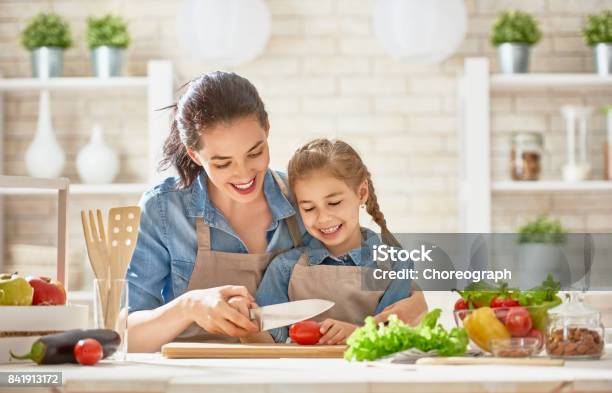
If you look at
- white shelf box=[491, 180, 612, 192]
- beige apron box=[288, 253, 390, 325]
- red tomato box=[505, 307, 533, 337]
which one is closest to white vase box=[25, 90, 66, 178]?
white shelf box=[491, 180, 612, 192]

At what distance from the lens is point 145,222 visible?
2.51 meters

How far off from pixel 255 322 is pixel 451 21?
8.57ft

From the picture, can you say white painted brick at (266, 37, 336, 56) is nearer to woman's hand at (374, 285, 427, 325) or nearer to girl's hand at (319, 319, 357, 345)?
woman's hand at (374, 285, 427, 325)

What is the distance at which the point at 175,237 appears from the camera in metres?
2.52

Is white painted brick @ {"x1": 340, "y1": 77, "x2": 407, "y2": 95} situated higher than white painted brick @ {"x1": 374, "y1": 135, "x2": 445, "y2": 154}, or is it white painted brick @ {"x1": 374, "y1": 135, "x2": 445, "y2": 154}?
white painted brick @ {"x1": 340, "y1": 77, "x2": 407, "y2": 95}

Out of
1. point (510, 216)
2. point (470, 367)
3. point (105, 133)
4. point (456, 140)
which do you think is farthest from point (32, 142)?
point (470, 367)

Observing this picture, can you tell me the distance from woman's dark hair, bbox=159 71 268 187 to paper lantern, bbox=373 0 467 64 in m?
2.00

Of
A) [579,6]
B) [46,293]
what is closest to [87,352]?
[46,293]

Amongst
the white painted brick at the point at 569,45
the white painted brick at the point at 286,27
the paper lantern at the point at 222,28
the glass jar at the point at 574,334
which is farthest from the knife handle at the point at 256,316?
the white painted brick at the point at 569,45

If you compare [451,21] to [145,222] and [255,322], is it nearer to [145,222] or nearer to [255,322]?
[145,222]

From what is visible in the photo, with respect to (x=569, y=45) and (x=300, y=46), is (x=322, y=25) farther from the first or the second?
(x=569, y=45)

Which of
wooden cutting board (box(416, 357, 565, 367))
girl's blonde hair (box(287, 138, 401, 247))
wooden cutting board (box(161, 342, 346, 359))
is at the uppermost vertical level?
girl's blonde hair (box(287, 138, 401, 247))

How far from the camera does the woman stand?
7.81ft

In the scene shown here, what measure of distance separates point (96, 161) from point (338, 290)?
2566 millimetres
